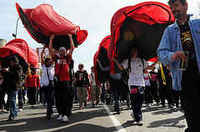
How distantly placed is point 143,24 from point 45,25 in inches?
118

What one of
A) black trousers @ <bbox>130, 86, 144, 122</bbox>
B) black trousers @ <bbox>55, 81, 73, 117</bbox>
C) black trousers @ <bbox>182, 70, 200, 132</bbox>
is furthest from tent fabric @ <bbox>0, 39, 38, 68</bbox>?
black trousers @ <bbox>182, 70, 200, 132</bbox>

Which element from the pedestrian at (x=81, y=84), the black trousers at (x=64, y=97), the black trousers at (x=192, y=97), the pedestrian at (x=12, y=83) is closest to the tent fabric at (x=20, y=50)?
the pedestrian at (x=12, y=83)

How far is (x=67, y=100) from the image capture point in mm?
6652

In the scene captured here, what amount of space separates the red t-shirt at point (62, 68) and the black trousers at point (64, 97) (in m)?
0.17

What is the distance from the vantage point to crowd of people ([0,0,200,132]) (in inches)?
102

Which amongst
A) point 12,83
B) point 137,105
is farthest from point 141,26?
point 12,83

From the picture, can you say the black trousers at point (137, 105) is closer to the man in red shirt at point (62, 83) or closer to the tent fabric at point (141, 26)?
the tent fabric at point (141, 26)

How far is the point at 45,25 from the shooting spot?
7086 millimetres

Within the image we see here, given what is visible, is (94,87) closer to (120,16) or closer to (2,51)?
(2,51)

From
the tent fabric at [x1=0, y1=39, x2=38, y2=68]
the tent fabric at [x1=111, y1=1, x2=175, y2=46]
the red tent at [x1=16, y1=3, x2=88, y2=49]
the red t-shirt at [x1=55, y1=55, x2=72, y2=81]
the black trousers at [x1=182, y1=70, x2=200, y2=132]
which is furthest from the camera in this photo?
the tent fabric at [x1=0, y1=39, x2=38, y2=68]

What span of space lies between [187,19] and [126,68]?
3.61 meters

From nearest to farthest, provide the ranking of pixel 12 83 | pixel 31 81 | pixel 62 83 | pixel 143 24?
pixel 143 24 → pixel 62 83 → pixel 12 83 → pixel 31 81

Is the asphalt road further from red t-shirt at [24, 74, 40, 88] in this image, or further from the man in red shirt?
red t-shirt at [24, 74, 40, 88]

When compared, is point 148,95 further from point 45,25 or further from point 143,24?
point 45,25
